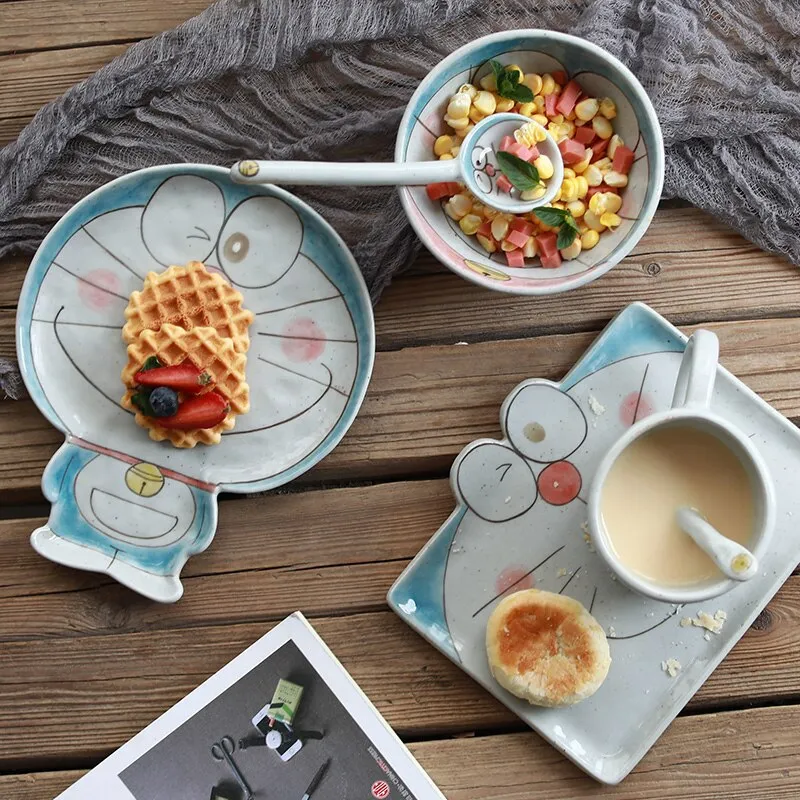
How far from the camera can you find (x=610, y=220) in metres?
1.07

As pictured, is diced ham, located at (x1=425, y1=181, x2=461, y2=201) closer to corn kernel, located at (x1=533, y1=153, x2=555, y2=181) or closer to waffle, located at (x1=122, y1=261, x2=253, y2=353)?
corn kernel, located at (x1=533, y1=153, x2=555, y2=181)

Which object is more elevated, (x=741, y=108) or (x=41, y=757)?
(x=741, y=108)

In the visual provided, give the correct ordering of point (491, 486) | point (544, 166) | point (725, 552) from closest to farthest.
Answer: point (725, 552)
point (544, 166)
point (491, 486)

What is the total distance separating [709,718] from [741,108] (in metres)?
0.83

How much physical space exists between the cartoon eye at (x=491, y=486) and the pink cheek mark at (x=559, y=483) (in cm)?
1

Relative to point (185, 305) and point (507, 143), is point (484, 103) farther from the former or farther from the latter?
point (185, 305)

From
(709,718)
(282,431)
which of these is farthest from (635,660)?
(282,431)

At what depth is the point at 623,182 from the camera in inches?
42.5

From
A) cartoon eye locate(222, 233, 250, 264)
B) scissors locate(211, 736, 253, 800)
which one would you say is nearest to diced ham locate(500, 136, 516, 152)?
cartoon eye locate(222, 233, 250, 264)

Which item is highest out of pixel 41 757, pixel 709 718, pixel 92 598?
pixel 709 718

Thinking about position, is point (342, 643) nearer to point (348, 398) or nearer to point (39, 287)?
point (348, 398)

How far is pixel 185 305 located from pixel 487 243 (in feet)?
1.30

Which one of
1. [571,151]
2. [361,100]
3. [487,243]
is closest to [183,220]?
[361,100]

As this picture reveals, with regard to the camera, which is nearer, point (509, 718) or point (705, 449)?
point (705, 449)
